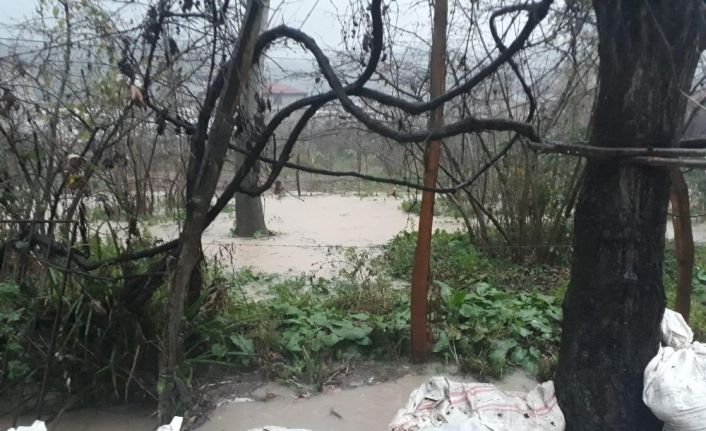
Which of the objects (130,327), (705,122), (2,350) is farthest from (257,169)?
(705,122)

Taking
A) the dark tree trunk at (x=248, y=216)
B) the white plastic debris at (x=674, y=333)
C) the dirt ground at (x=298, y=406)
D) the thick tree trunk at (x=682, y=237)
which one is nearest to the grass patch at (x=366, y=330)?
the dirt ground at (x=298, y=406)

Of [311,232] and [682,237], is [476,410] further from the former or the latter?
[311,232]

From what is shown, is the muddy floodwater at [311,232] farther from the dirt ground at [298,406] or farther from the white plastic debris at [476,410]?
the white plastic debris at [476,410]

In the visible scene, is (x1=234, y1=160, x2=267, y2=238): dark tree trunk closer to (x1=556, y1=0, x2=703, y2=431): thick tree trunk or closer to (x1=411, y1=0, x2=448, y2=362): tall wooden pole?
(x1=411, y1=0, x2=448, y2=362): tall wooden pole

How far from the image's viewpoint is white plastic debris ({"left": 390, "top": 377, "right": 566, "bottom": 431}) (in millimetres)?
2811

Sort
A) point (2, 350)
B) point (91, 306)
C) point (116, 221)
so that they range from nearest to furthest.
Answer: point (91, 306) → point (2, 350) → point (116, 221)

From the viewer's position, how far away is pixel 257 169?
413 cm

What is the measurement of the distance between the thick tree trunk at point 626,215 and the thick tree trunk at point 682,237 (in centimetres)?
132

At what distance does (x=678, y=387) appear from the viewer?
104 inches

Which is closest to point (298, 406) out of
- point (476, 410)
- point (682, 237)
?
point (476, 410)

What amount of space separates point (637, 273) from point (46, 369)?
3178mm

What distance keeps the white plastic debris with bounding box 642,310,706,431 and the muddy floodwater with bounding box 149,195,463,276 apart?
3824 millimetres

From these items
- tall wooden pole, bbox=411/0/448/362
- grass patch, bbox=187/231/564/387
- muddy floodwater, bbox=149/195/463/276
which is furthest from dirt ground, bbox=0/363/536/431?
muddy floodwater, bbox=149/195/463/276

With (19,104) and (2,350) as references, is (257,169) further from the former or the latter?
(2,350)
